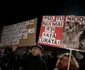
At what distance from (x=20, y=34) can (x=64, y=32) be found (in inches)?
42.7

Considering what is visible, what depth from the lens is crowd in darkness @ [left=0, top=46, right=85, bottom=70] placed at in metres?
3.71

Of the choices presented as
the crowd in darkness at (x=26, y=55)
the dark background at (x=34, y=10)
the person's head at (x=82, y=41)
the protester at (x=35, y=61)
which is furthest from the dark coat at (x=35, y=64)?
the person's head at (x=82, y=41)

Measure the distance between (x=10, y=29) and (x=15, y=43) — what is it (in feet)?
1.35

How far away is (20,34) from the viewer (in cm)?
440

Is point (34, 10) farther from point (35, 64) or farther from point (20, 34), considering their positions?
point (35, 64)

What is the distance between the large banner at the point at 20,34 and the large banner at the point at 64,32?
0.29 m

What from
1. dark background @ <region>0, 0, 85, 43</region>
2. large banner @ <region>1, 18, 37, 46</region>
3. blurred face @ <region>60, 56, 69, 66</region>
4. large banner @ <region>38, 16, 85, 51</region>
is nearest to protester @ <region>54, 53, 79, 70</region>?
blurred face @ <region>60, 56, 69, 66</region>

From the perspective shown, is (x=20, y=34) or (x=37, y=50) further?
(x=20, y=34)

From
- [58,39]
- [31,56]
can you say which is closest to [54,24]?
[58,39]

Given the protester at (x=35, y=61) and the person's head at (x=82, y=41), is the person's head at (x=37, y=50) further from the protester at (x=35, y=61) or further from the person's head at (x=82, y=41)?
the person's head at (x=82, y=41)

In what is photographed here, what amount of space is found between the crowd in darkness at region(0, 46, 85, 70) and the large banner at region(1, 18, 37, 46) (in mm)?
234

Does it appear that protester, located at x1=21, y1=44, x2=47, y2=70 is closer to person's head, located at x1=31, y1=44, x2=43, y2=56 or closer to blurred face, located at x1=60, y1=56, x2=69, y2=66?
person's head, located at x1=31, y1=44, x2=43, y2=56

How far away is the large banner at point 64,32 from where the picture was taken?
3516 mm

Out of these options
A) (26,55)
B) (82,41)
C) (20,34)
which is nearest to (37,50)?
(26,55)
